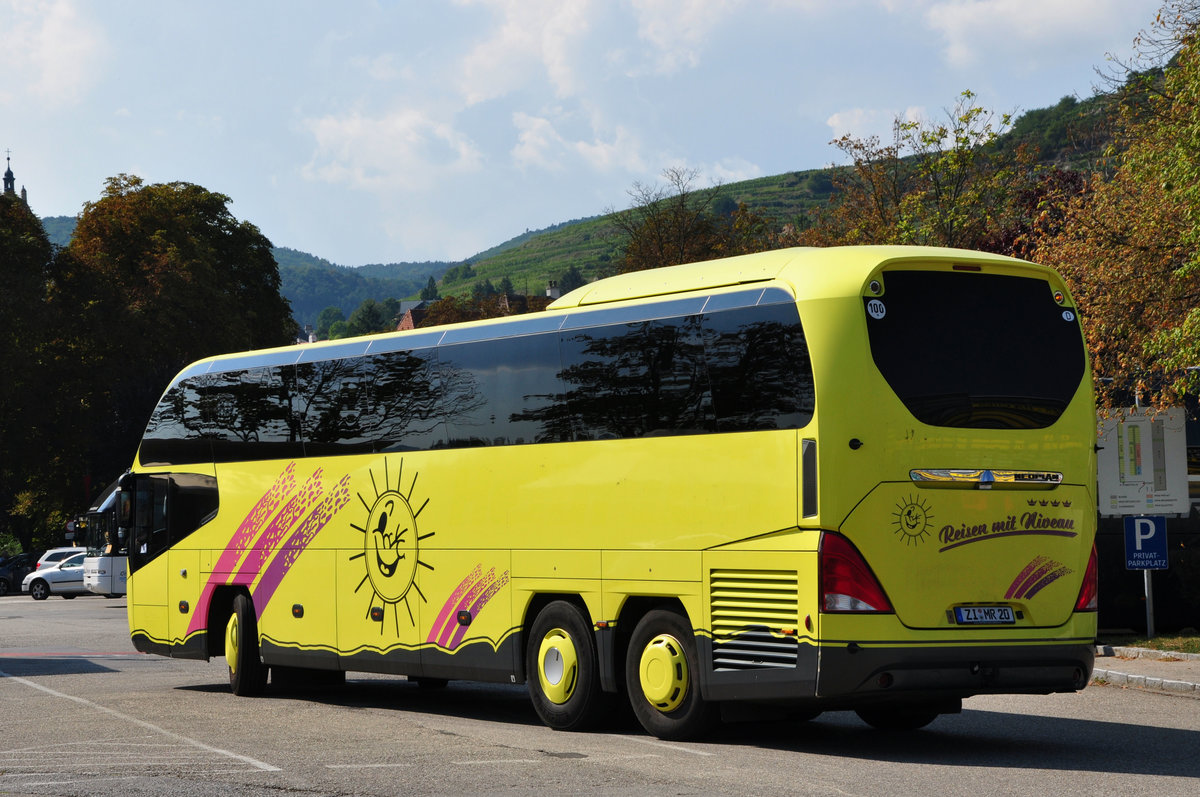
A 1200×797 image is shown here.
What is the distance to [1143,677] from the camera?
16828 millimetres

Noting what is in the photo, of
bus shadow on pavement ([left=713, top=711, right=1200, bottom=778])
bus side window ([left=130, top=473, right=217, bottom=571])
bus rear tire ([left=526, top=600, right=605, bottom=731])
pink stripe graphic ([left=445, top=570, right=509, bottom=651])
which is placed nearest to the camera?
bus shadow on pavement ([left=713, top=711, right=1200, bottom=778])

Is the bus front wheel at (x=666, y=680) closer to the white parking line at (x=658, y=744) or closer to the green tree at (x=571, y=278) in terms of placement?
the white parking line at (x=658, y=744)

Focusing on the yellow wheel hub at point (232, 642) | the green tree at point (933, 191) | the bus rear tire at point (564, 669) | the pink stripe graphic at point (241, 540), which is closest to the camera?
the bus rear tire at point (564, 669)

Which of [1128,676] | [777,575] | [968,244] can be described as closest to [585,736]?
[777,575]

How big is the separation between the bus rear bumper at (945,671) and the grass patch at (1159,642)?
28.6 ft

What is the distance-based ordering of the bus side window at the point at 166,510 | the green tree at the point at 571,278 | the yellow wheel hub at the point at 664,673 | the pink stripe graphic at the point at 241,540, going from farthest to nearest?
the green tree at the point at 571,278 → the bus side window at the point at 166,510 → the pink stripe graphic at the point at 241,540 → the yellow wheel hub at the point at 664,673

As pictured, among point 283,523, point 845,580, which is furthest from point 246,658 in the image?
point 845,580

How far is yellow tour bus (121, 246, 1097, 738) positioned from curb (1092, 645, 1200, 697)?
4.63m

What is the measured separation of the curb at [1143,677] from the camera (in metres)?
16.2

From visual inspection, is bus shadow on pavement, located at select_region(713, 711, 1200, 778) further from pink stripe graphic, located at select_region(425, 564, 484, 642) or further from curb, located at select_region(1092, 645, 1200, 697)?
curb, located at select_region(1092, 645, 1200, 697)

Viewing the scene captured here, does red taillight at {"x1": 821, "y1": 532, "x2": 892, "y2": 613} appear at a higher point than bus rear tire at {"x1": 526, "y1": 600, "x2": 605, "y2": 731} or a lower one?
higher

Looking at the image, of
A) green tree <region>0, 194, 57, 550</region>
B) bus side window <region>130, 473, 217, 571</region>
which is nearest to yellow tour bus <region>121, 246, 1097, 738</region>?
bus side window <region>130, 473, 217, 571</region>

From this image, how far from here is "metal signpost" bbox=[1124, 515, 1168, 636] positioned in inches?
803

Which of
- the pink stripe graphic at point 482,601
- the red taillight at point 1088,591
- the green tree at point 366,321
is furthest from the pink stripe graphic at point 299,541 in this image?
the green tree at point 366,321
